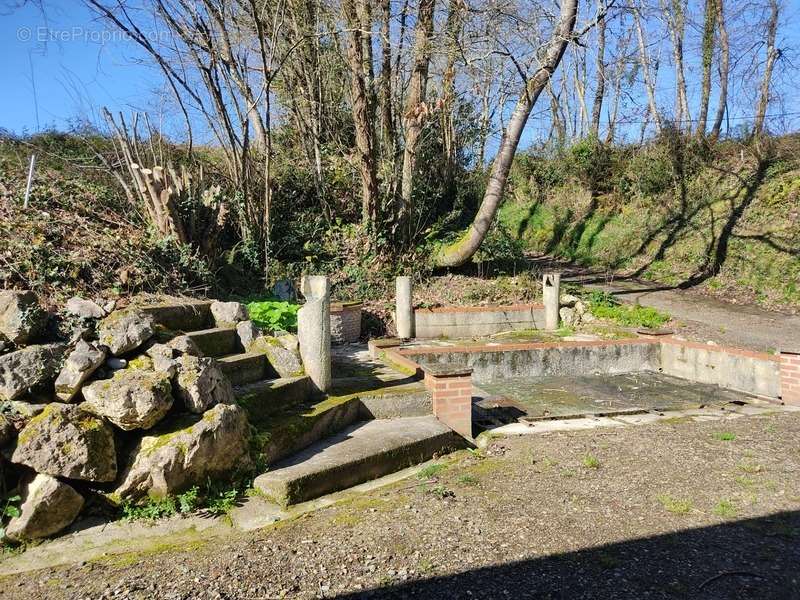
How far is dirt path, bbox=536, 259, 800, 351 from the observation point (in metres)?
8.51

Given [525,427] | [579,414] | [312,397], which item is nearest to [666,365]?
[579,414]

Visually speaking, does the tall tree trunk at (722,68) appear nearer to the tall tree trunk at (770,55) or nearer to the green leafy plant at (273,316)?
the tall tree trunk at (770,55)

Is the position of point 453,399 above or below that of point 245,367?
below

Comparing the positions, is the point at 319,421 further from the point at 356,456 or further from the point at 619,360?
the point at 619,360

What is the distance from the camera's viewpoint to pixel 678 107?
694 inches

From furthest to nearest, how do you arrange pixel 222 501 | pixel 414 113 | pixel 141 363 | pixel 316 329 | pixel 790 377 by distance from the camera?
1. pixel 414 113
2. pixel 790 377
3. pixel 316 329
4. pixel 141 363
5. pixel 222 501

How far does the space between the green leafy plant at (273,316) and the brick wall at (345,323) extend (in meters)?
2.00

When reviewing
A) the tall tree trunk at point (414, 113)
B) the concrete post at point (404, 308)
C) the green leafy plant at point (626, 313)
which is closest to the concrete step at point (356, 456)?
the concrete post at point (404, 308)

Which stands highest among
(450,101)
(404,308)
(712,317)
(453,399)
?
(450,101)

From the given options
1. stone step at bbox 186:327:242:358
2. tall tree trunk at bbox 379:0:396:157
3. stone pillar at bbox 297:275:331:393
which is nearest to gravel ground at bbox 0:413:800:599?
stone pillar at bbox 297:275:331:393

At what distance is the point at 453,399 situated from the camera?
201 inches

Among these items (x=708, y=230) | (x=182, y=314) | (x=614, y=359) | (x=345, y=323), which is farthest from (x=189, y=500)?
(x=708, y=230)

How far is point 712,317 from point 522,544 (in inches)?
355

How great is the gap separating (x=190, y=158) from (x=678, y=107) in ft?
52.1
